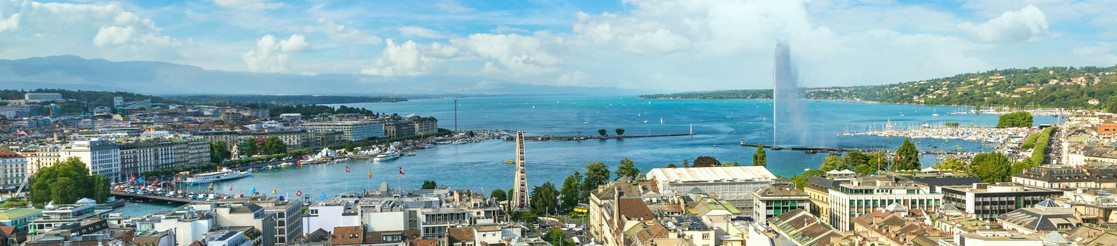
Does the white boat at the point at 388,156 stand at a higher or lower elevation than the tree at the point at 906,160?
lower

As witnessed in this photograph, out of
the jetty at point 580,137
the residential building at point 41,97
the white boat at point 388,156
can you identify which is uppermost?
the residential building at point 41,97

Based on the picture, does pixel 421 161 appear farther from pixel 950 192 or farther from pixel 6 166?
pixel 950 192

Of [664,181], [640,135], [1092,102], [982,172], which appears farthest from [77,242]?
[1092,102]

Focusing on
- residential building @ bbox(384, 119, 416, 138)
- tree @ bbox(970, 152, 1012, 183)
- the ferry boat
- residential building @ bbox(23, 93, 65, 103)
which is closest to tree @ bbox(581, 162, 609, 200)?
tree @ bbox(970, 152, 1012, 183)

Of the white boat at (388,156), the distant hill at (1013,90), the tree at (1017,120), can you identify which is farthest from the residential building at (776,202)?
the distant hill at (1013,90)

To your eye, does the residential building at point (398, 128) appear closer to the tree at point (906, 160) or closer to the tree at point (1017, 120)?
the tree at point (1017, 120)

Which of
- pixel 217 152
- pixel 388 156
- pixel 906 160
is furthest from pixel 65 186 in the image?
pixel 906 160

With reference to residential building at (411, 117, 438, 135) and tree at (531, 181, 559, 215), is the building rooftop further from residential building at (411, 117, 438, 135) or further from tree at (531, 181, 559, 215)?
residential building at (411, 117, 438, 135)
